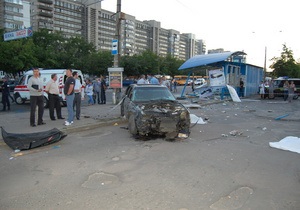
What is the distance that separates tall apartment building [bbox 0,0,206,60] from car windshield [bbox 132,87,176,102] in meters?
56.0

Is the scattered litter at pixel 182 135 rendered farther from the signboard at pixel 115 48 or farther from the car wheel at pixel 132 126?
the signboard at pixel 115 48

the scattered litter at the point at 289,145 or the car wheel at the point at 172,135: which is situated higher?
the car wheel at the point at 172,135

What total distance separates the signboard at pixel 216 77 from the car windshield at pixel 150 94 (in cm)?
1364

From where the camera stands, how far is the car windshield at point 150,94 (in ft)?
29.6

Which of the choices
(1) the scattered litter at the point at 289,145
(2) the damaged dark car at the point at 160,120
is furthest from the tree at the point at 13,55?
(1) the scattered litter at the point at 289,145

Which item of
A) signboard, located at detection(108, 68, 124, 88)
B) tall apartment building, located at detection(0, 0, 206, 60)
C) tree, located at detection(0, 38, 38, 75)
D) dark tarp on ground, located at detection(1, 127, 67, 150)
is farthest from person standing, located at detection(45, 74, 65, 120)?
tall apartment building, located at detection(0, 0, 206, 60)

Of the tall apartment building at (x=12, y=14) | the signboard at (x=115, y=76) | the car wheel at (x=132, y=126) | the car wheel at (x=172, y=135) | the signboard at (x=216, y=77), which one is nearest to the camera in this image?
the car wheel at (x=172, y=135)

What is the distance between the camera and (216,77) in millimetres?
22609

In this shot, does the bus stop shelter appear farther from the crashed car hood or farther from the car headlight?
the car headlight

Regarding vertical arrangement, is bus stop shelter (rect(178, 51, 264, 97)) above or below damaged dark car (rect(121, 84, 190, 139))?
above

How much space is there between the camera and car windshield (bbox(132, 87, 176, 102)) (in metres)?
9.02

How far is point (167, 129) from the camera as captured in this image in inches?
287

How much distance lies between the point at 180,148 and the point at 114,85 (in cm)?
929

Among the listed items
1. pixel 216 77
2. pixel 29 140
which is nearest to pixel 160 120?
pixel 29 140
